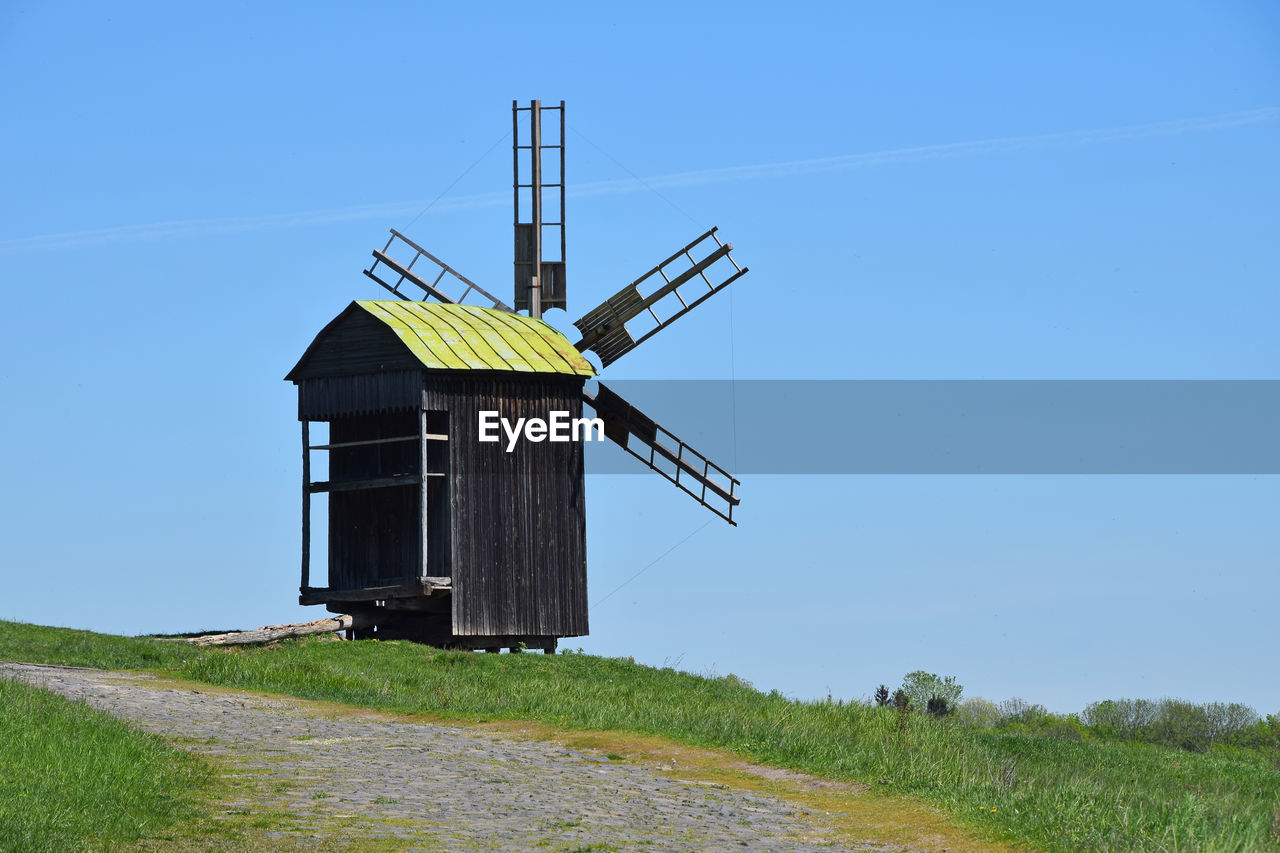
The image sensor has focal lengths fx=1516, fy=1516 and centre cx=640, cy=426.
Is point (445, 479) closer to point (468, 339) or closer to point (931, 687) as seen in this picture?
point (468, 339)

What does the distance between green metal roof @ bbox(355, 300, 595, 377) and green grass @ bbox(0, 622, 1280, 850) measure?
583 cm

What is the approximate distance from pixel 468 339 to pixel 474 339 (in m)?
0.15

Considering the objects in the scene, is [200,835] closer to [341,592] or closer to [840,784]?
[840,784]

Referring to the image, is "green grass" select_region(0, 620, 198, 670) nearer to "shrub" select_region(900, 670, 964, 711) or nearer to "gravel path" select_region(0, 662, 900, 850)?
"gravel path" select_region(0, 662, 900, 850)

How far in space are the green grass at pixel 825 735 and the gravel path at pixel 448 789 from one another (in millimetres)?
1726

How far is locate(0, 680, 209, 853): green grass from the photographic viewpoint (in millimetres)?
11914

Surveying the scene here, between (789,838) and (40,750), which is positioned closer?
(789,838)

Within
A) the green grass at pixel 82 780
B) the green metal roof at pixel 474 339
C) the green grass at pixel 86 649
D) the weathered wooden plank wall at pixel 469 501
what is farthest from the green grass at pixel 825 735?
the green metal roof at pixel 474 339

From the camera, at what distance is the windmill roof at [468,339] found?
3047 cm

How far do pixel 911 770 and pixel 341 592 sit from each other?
18155mm

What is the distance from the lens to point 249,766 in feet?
50.3

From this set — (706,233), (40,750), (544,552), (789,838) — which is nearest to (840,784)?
(789,838)

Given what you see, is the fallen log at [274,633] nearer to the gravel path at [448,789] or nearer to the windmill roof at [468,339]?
the windmill roof at [468,339]

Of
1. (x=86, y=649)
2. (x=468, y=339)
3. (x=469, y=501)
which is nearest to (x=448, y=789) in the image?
(x=86, y=649)
